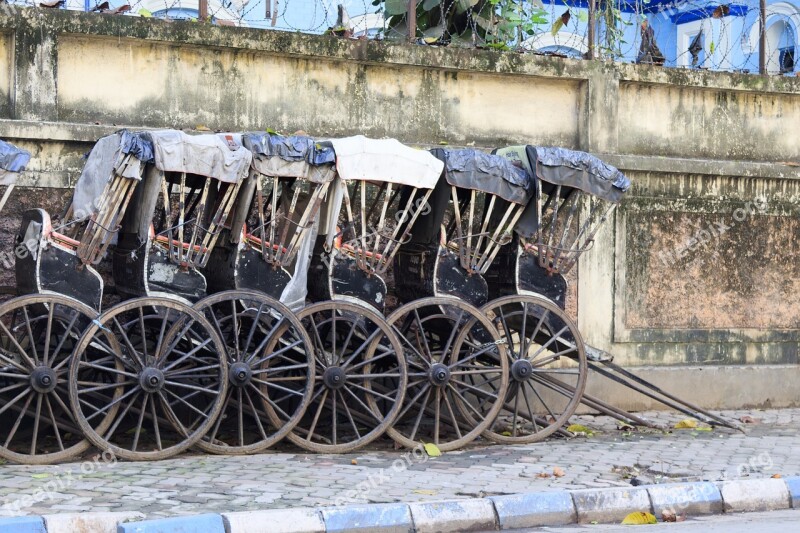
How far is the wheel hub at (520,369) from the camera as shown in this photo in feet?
30.0

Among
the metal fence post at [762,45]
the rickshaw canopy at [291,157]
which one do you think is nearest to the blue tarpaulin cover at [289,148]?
the rickshaw canopy at [291,157]

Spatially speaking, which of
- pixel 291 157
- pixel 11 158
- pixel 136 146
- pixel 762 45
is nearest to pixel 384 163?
pixel 291 157

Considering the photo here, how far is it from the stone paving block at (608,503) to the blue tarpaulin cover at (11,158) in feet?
13.2

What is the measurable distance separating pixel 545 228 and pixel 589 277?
Answer: 69cm

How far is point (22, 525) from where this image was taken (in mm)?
6062

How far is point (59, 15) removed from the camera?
9.36 metres

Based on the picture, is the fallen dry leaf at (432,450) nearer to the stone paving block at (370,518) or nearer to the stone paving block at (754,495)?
the stone paving block at (370,518)

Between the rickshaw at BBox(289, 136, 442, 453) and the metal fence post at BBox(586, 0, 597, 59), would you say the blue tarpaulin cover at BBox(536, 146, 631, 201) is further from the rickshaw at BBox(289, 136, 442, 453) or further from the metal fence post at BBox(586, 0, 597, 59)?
the metal fence post at BBox(586, 0, 597, 59)

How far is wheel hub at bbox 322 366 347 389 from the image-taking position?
8.53 metres

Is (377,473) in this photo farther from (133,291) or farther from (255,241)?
(133,291)

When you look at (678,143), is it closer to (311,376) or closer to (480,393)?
(480,393)

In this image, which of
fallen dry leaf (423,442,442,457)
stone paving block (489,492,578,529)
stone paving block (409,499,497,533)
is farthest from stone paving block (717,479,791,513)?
fallen dry leaf (423,442,442,457)

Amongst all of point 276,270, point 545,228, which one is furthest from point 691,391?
point 276,270

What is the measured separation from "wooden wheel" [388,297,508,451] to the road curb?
1726 mm
